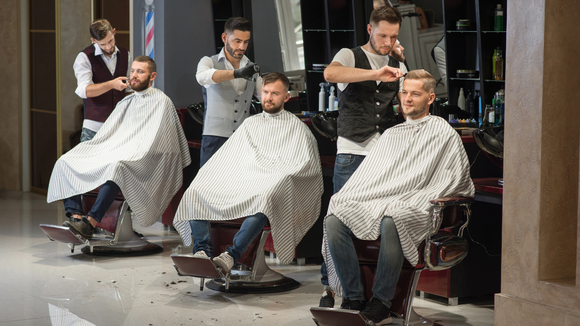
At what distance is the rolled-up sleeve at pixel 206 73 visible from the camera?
3.87 m

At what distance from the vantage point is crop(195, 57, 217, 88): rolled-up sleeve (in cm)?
387

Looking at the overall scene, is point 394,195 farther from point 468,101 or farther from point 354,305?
point 468,101

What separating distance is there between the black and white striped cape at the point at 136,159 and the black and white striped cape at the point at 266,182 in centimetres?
66

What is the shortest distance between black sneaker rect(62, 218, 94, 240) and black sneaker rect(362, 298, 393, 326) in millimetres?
2036

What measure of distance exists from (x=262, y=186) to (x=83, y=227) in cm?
131

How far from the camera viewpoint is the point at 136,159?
4172mm

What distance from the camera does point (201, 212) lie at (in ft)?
11.2

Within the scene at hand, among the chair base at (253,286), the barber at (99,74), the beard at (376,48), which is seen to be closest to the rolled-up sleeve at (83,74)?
the barber at (99,74)

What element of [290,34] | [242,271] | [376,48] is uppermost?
[290,34]

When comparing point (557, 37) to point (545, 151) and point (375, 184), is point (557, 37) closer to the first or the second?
point (545, 151)

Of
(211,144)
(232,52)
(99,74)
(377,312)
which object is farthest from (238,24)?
(377,312)

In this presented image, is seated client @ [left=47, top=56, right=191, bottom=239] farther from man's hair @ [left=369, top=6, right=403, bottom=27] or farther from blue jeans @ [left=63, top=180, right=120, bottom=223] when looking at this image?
man's hair @ [left=369, top=6, right=403, bottom=27]

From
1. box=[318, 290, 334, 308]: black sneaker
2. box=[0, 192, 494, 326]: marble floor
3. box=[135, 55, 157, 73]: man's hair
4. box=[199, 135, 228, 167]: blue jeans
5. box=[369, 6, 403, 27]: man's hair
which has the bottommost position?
box=[0, 192, 494, 326]: marble floor

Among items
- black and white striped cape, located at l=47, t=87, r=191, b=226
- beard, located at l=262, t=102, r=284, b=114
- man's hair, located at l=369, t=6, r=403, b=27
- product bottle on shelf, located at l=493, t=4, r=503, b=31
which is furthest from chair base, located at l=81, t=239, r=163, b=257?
product bottle on shelf, located at l=493, t=4, r=503, b=31
